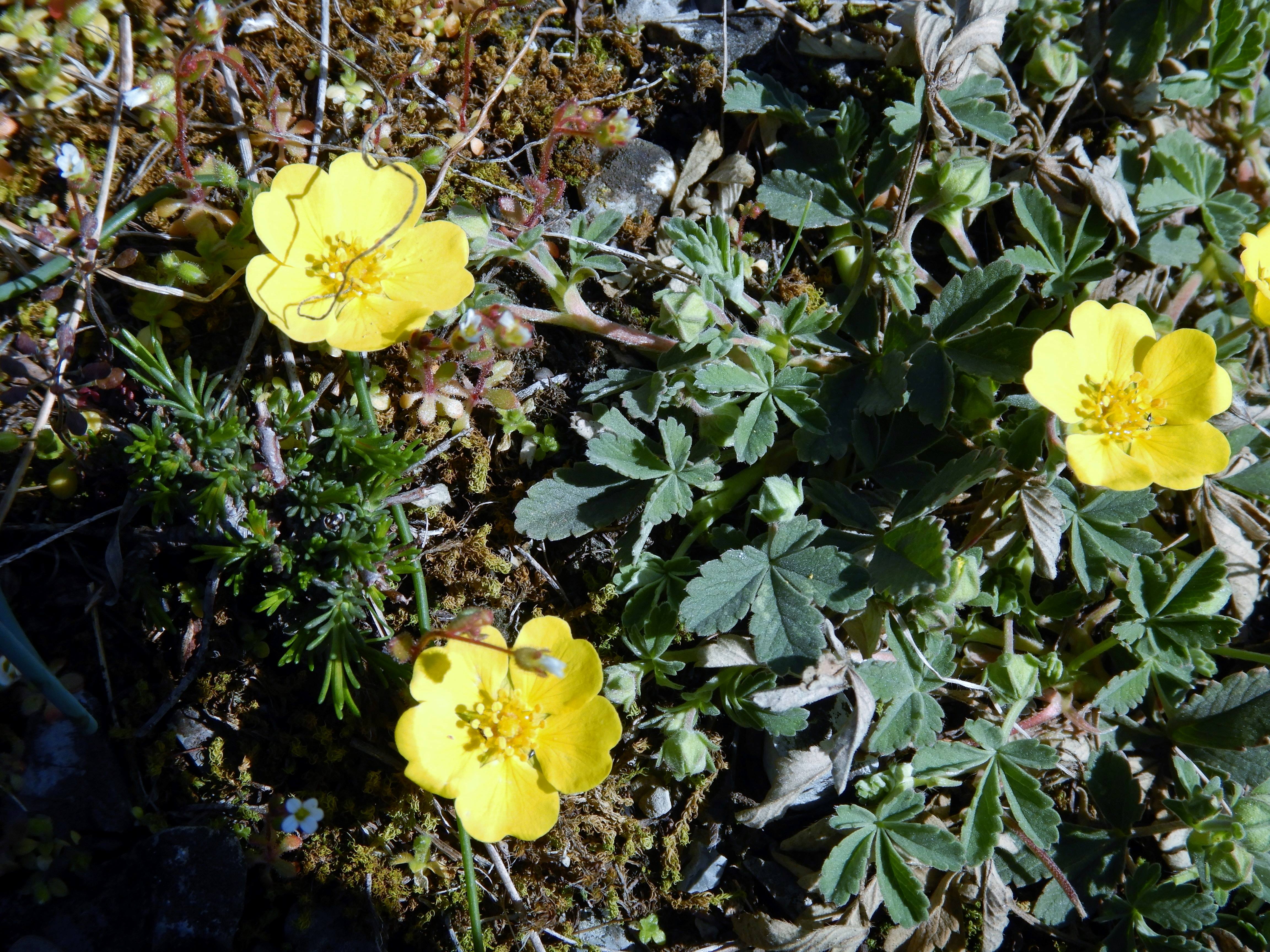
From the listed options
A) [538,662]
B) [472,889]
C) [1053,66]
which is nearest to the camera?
[538,662]

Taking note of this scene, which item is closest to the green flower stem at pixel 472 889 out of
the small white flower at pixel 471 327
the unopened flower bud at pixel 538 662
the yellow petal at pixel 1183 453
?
the unopened flower bud at pixel 538 662

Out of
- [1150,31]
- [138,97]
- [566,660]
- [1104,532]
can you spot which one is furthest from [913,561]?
[138,97]

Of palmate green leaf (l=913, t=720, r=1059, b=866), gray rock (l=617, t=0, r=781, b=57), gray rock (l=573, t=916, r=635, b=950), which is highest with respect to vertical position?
gray rock (l=617, t=0, r=781, b=57)

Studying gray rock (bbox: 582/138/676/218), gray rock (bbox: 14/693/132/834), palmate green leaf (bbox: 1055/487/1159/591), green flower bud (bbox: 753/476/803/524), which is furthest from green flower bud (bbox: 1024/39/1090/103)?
gray rock (bbox: 14/693/132/834)

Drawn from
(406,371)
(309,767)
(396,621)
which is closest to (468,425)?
(406,371)

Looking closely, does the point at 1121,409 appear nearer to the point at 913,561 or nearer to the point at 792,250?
the point at 913,561

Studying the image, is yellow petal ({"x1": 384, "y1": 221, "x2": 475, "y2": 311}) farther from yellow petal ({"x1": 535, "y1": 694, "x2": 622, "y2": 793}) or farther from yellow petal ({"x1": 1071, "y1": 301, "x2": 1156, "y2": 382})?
yellow petal ({"x1": 1071, "y1": 301, "x2": 1156, "y2": 382})
